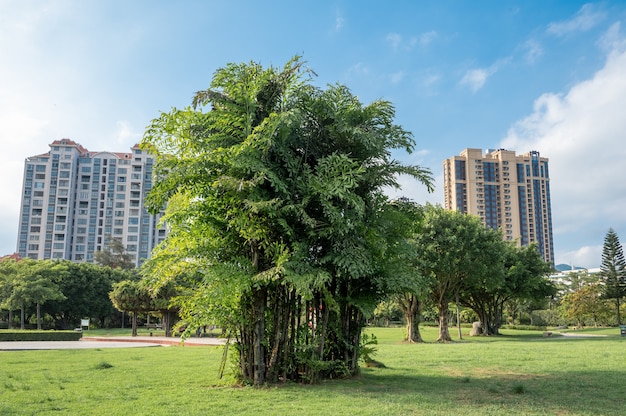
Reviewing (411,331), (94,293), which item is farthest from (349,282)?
(94,293)

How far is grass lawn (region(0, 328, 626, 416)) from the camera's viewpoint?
23.7ft

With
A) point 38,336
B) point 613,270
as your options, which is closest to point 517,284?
point 613,270

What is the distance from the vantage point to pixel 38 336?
28.6m

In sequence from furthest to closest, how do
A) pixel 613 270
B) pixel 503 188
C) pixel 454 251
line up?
pixel 503 188 < pixel 613 270 < pixel 454 251

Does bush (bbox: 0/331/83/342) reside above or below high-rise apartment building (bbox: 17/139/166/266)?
below

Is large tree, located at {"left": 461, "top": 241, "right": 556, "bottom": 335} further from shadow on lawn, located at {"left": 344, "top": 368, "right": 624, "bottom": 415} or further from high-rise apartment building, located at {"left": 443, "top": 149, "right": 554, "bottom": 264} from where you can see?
high-rise apartment building, located at {"left": 443, "top": 149, "right": 554, "bottom": 264}

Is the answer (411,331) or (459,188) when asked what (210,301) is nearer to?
(411,331)

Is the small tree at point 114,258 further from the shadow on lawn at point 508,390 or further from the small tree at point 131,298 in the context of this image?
the shadow on lawn at point 508,390

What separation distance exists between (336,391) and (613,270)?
49.1 m

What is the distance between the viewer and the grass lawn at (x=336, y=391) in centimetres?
723

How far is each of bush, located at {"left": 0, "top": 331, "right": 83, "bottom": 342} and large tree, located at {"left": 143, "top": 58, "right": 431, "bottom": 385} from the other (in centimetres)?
2306

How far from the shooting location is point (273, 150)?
32.9ft

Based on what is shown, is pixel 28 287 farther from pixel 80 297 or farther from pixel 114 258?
pixel 114 258

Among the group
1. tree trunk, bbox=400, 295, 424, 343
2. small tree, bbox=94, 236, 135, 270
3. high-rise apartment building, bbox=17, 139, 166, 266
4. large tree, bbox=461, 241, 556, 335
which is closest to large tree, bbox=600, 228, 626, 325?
large tree, bbox=461, 241, 556, 335
